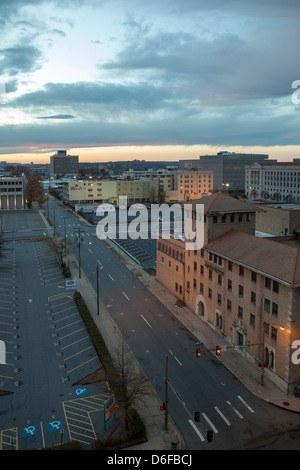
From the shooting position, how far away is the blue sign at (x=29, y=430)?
28.5m

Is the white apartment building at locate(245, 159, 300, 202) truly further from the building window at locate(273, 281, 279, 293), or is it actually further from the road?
the building window at locate(273, 281, 279, 293)

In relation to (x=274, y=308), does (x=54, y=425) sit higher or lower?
lower

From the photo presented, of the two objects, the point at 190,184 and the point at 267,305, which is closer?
the point at 267,305

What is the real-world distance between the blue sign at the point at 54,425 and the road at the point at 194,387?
8823 mm

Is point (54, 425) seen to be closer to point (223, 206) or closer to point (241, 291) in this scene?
point (241, 291)

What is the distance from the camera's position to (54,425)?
2952cm

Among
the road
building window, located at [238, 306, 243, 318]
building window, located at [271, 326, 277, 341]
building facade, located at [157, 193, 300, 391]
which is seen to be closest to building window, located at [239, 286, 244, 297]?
building facade, located at [157, 193, 300, 391]

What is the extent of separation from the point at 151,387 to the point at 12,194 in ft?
486

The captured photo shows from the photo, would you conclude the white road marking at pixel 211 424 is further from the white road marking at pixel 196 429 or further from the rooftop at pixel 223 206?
the rooftop at pixel 223 206

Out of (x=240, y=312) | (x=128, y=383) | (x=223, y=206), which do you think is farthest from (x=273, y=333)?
(x=223, y=206)

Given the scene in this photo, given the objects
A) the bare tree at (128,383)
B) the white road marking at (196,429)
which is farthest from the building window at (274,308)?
the bare tree at (128,383)

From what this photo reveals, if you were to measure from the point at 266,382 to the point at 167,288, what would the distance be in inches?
1065

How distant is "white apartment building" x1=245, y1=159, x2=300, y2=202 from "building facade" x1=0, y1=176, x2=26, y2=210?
10665 centimetres

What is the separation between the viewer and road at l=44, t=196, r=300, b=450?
1126 inches
